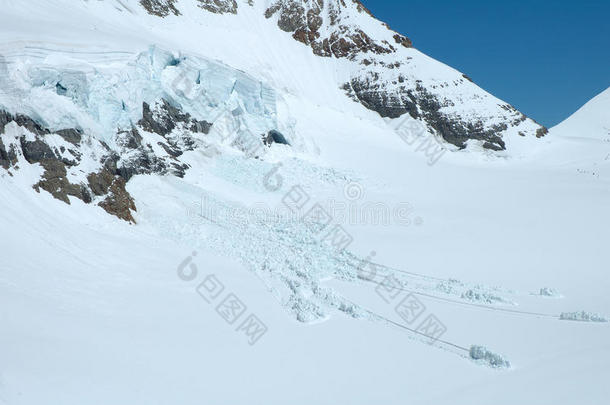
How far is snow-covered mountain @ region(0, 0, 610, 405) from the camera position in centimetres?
799

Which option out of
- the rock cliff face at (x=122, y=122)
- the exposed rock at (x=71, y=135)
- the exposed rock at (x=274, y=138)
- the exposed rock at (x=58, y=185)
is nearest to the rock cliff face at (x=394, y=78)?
the exposed rock at (x=274, y=138)

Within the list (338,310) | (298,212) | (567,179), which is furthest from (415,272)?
(567,179)

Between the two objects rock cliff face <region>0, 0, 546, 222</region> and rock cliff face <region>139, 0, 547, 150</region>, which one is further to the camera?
rock cliff face <region>139, 0, 547, 150</region>

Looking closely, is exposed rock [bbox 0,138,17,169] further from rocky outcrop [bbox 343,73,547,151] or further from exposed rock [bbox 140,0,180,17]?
rocky outcrop [bbox 343,73,547,151]

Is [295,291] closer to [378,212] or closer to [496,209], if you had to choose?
[378,212]

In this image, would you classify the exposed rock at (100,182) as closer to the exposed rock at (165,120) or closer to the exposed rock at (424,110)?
the exposed rock at (165,120)

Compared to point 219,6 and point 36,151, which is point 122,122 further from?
point 219,6

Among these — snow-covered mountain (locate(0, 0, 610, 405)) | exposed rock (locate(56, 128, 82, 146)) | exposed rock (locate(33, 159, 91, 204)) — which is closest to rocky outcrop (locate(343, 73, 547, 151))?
snow-covered mountain (locate(0, 0, 610, 405))

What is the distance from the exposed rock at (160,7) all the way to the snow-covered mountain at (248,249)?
3577 mm

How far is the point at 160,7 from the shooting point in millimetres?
34719

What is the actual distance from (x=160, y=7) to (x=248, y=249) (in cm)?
2685

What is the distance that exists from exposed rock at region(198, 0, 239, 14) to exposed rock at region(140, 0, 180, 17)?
12.4 feet

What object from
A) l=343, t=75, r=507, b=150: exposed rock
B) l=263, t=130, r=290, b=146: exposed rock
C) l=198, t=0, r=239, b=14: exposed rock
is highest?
l=343, t=75, r=507, b=150: exposed rock

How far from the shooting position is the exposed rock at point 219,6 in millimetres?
39750
